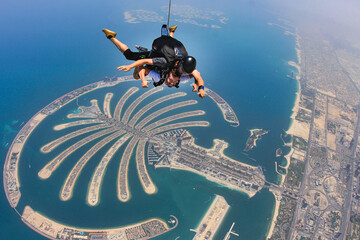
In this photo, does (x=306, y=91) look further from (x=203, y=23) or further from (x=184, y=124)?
(x=203, y=23)

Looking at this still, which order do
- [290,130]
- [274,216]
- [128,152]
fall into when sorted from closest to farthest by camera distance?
[274,216] < [128,152] < [290,130]

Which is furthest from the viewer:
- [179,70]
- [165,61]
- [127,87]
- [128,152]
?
[127,87]

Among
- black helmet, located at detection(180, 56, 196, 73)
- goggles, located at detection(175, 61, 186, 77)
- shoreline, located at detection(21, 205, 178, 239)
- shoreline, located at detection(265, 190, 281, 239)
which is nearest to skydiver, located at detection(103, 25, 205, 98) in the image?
goggles, located at detection(175, 61, 186, 77)

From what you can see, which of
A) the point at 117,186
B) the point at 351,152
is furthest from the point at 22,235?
the point at 351,152

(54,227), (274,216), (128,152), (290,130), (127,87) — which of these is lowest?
(54,227)

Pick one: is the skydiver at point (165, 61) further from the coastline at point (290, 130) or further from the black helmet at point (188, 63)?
the coastline at point (290, 130)

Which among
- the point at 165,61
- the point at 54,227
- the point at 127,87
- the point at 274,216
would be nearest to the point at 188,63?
the point at 165,61

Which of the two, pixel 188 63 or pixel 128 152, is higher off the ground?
pixel 188 63

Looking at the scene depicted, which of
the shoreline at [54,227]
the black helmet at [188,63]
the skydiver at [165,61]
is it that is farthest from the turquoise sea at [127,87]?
the black helmet at [188,63]

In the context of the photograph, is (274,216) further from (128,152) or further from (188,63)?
(188,63)
